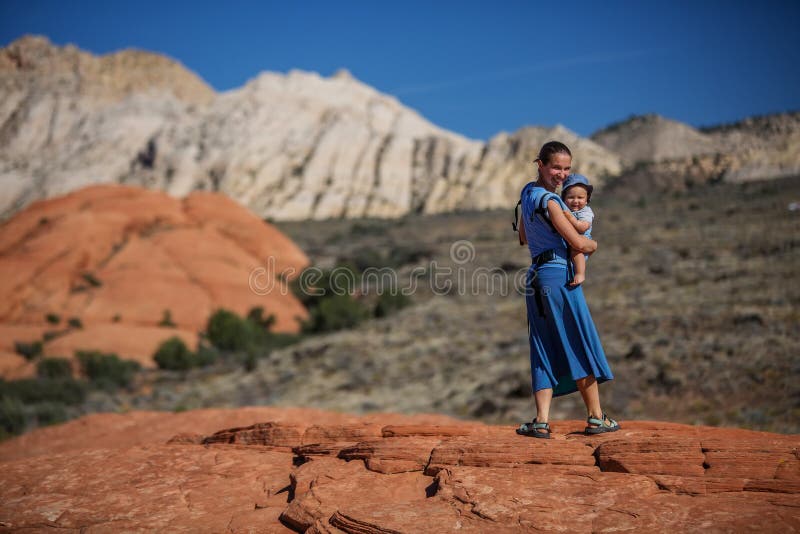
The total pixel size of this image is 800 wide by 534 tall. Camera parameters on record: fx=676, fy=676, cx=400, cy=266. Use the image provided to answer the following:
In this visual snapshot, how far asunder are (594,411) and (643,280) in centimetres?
1894

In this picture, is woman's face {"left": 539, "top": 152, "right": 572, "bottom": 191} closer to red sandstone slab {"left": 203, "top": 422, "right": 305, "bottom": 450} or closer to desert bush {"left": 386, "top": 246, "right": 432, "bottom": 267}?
red sandstone slab {"left": 203, "top": 422, "right": 305, "bottom": 450}

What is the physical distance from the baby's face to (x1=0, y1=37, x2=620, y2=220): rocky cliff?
56.2 m

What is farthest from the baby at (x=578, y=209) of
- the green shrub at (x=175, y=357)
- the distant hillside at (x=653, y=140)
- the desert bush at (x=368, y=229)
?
the distant hillside at (x=653, y=140)

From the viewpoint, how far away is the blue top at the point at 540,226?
4.16 metres

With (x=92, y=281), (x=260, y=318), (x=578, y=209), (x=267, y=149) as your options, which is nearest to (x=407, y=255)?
(x=260, y=318)

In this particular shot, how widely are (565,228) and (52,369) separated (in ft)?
66.0

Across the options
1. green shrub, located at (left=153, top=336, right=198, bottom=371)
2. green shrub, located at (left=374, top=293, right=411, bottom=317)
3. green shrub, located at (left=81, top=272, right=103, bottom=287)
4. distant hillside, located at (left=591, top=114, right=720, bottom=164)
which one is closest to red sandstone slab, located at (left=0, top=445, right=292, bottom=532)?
green shrub, located at (left=153, top=336, right=198, bottom=371)

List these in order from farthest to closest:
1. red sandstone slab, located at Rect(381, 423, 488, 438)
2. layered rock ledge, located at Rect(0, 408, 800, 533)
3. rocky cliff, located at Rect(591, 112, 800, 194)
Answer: rocky cliff, located at Rect(591, 112, 800, 194), red sandstone slab, located at Rect(381, 423, 488, 438), layered rock ledge, located at Rect(0, 408, 800, 533)

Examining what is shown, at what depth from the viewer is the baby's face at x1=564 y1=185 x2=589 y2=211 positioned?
4223mm

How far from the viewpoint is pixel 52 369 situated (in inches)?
799

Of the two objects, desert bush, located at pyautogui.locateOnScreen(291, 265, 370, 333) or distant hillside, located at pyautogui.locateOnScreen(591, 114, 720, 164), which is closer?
desert bush, located at pyautogui.locateOnScreen(291, 265, 370, 333)

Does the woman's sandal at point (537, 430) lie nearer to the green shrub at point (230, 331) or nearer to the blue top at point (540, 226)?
the blue top at point (540, 226)

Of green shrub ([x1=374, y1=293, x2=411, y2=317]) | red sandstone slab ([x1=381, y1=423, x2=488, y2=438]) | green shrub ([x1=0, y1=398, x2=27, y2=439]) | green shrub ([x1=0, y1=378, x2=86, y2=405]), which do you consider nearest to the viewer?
red sandstone slab ([x1=381, y1=423, x2=488, y2=438])

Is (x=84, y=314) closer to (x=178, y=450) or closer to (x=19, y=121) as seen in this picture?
(x=178, y=450)
